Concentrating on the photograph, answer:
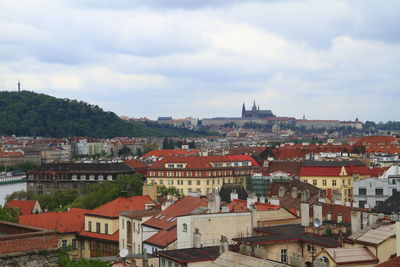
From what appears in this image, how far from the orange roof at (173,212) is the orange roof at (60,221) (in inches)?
351

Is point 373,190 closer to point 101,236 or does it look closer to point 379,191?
point 379,191

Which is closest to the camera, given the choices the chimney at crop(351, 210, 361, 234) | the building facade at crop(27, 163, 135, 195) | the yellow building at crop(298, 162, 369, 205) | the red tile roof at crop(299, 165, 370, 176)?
the chimney at crop(351, 210, 361, 234)

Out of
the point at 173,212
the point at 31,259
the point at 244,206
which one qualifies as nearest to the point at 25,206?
the point at 173,212

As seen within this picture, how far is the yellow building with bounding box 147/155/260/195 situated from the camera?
9725 centimetres

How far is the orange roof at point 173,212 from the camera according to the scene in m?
38.7

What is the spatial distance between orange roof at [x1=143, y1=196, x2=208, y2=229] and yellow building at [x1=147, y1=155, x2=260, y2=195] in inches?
2081

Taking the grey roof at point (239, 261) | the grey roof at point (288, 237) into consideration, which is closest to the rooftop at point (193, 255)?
the grey roof at point (288, 237)

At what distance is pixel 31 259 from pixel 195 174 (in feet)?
274

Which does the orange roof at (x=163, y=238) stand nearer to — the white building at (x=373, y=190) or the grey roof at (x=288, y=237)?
the grey roof at (x=288, y=237)

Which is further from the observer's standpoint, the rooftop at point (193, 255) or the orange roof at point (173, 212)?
the orange roof at point (173, 212)

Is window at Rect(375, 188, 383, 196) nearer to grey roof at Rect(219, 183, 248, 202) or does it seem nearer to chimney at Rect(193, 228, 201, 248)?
grey roof at Rect(219, 183, 248, 202)

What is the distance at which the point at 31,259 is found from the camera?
14.0 metres

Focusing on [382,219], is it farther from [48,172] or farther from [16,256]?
[48,172]

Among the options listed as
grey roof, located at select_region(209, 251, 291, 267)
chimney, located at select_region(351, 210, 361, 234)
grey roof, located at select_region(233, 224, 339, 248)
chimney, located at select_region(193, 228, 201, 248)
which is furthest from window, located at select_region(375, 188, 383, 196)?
grey roof, located at select_region(209, 251, 291, 267)
